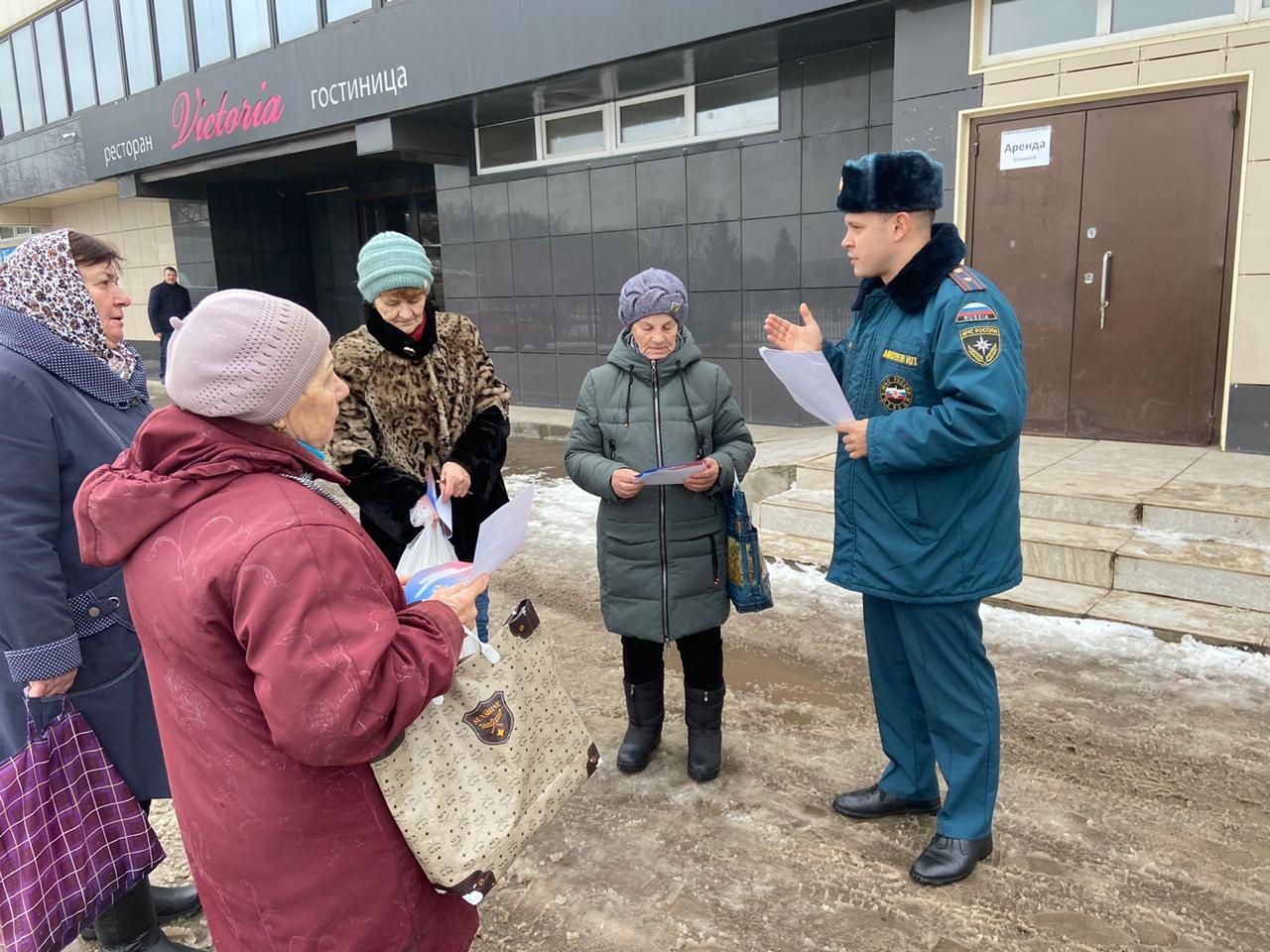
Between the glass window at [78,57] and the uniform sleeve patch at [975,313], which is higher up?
the glass window at [78,57]

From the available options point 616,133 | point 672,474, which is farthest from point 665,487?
point 616,133

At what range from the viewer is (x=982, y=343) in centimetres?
228

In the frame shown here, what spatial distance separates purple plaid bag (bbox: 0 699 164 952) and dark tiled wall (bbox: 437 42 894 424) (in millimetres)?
7161

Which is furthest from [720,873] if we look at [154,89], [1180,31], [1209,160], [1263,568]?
[154,89]

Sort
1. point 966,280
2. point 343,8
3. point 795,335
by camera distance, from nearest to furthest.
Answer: point 966,280 → point 795,335 → point 343,8

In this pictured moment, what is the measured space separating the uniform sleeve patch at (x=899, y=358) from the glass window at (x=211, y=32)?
13.5 metres

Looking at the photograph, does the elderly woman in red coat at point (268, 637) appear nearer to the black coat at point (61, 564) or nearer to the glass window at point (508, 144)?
the black coat at point (61, 564)

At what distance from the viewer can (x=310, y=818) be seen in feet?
4.65

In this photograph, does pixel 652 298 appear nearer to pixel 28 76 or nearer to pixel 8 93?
pixel 28 76

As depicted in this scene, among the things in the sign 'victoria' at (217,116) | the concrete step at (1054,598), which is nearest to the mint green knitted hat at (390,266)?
the concrete step at (1054,598)

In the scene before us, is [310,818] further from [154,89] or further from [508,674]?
[154,89]

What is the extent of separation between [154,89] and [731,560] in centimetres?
1464

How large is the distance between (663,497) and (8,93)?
21.6m

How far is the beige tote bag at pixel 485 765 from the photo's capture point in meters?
1.47
